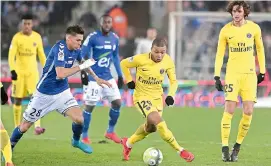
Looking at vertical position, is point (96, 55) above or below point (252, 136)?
above

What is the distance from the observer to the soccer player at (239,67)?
11.5 m

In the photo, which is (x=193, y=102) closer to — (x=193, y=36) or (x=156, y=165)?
(x=193, y=36)

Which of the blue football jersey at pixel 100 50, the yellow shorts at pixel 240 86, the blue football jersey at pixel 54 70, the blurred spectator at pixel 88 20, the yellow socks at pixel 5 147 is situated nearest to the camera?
the yellow socks at pixel 5 147

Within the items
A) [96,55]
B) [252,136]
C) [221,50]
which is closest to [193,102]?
[252,136]

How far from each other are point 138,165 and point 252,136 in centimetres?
500

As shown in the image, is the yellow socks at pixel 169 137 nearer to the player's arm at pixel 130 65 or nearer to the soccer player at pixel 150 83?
the soccer player at pixel 150 83

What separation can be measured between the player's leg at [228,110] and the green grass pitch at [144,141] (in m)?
0.22

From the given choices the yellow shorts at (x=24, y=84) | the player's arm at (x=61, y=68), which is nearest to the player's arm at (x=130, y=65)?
the player's arm at (x=61, y=68)

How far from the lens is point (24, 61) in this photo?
15.7 meters

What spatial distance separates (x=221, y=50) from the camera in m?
11.7

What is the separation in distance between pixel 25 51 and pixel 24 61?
0.23m

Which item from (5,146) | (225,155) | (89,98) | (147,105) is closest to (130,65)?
(147,105)

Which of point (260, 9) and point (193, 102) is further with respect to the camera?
point (260, 9)

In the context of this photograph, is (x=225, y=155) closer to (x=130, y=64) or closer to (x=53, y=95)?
(x=130, y=64)
